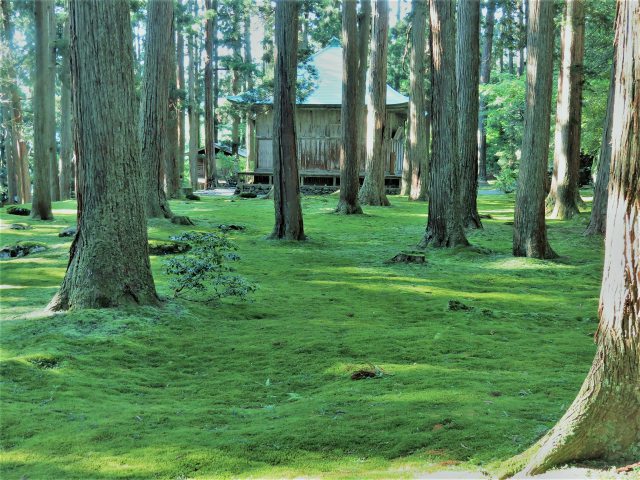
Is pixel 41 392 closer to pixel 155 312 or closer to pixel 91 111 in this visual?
pixel 155 312

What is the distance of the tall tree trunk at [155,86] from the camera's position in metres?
16.1

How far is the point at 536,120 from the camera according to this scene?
12469 millimetres

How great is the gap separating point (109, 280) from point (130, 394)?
2.43 metres

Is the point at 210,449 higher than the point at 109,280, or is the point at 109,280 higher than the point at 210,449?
the point at 109,280

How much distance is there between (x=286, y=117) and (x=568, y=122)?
922 centimetres

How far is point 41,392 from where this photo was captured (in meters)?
5.67

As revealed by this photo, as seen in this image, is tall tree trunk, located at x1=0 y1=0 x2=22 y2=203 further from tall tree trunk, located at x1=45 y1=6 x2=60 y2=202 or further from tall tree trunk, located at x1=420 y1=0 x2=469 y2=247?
tall tree trunk, located at x1=420 y1=0 x2=469 y2=247

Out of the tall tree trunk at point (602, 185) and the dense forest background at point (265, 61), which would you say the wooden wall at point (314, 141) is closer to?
the dense forest background at point (265, 61)

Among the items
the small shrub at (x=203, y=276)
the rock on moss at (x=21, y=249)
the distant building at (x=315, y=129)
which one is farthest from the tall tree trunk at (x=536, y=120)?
the distant building at (x=315, y=129)

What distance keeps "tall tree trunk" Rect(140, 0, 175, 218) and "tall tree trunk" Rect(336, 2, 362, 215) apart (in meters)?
5.92

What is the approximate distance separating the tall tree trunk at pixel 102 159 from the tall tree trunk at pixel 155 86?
8.38 m

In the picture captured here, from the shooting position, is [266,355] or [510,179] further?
[510,179]

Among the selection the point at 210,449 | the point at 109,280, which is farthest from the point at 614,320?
the point at 109,280

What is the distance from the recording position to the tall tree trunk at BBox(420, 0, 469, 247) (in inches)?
557
